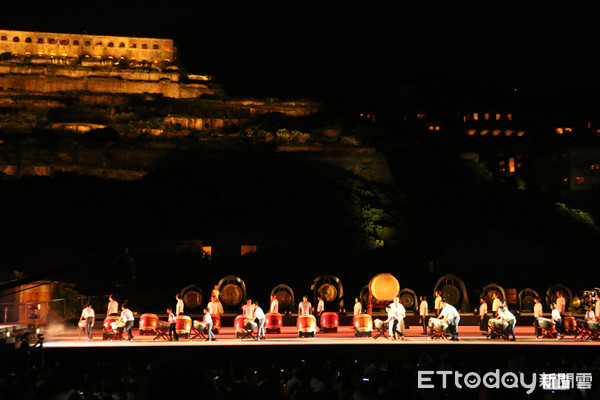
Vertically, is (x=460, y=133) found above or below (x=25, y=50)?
below

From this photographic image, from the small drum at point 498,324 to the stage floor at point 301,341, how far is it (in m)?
0.38

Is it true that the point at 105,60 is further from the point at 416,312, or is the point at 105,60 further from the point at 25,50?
the point at 416,312

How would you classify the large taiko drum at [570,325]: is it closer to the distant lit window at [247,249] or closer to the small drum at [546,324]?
the small drum at [546,324]

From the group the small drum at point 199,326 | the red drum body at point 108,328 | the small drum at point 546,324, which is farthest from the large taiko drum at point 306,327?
the small drum at point 546,324

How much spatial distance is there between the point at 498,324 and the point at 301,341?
607 cm

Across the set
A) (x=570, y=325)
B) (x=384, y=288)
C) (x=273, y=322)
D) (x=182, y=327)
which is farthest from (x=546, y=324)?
(x=182, y=327)

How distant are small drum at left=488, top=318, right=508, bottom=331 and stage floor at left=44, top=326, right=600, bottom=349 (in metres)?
0.38

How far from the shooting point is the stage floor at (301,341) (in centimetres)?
1862

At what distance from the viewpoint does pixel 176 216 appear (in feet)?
155

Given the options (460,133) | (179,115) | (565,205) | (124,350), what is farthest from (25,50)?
(124,350)

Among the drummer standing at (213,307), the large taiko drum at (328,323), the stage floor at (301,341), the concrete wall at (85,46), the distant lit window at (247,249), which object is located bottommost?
the stage floor at (301,341)

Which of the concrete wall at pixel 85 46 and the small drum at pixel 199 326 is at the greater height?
the concrete wall at pixel 85 46

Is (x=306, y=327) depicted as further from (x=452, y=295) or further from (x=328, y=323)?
(x=452, y=295)

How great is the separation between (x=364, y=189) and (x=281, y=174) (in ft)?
22.4
